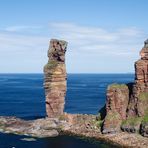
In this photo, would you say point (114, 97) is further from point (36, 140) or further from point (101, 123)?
point (36, 140)

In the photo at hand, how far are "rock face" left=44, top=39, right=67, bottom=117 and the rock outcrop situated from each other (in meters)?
23.6

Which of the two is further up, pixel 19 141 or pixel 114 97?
pixel 114 97

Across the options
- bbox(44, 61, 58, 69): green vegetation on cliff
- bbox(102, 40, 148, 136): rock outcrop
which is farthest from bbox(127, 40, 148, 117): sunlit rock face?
bbox(44, 61, 58, 69): green vegetation on cliff

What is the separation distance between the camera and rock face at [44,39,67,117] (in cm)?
16488

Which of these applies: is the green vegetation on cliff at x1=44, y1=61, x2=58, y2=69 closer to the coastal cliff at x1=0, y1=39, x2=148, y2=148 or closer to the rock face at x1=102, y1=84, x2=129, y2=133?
the coastal cliff at x1=0, y1=39, x2=148, y2=148

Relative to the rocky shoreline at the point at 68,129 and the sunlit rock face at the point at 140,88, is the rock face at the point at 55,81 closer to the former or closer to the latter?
the rocky shoreline at the point at 68,129

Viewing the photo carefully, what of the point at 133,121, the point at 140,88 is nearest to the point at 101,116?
the point at 133,121

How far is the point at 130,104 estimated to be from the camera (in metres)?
149

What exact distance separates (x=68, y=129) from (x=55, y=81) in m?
22.6

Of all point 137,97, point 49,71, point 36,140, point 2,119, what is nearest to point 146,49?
point 137,97

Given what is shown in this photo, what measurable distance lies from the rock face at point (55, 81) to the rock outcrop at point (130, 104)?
23573 millimetres

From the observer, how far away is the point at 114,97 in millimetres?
150500

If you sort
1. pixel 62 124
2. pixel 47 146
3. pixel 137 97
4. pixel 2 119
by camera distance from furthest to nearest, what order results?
pixel 2 119 < pixel 62 124 < pixel 137 97 < pixel 47 146

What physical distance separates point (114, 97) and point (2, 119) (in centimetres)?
4994
